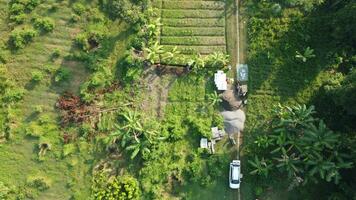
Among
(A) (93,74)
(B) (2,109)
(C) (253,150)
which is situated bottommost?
(C) (253,150)

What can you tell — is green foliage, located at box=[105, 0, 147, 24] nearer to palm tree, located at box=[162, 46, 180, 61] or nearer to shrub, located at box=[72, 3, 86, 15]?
shrub, located at box=[72, 3, 86, 15]

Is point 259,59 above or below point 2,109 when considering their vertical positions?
above

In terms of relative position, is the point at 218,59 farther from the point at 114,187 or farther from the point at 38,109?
the point at 38,109

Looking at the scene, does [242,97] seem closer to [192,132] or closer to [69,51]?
[192,132]

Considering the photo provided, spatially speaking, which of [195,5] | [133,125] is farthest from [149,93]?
[195,5]

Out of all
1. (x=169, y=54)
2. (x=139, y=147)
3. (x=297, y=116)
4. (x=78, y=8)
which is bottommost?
(x=139, y=147)

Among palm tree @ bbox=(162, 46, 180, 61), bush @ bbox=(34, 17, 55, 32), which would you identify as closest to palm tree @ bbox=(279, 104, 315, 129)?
palm tree @ bbox=(162, 46, 180, 61)

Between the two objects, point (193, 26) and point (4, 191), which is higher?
point (193, 26)

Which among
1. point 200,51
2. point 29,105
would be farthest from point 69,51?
point 200,51
